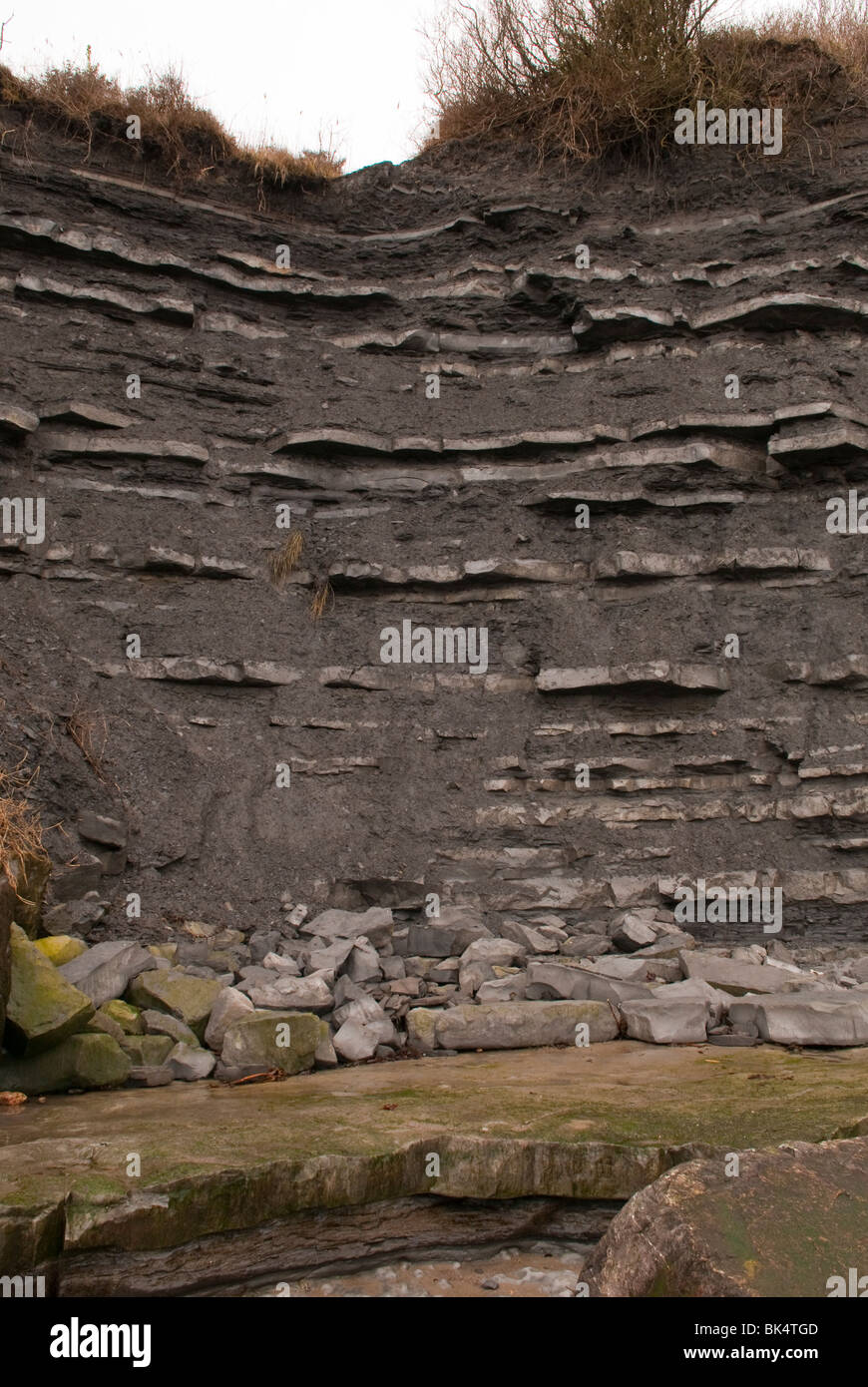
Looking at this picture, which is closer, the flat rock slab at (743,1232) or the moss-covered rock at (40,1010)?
the flat rock slab at (743,1232)

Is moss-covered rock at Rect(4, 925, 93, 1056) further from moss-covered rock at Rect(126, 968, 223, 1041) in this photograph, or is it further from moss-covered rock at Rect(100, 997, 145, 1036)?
moss-covered rock at Rect(126, 968, 223, 1041)

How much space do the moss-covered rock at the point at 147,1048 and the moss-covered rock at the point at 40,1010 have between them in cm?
36

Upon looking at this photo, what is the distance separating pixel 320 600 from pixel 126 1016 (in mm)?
5425

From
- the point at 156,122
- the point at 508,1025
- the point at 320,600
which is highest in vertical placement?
the point at 156,122

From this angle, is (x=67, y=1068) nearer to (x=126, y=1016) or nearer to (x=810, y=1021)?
(x=126, y=1016)

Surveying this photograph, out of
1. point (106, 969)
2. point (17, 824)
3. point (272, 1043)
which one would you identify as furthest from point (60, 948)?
point (272, 1043)

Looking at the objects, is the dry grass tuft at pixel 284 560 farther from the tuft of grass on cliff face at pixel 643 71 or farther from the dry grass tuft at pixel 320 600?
the tuft of grass on cliff face at pixel 643 71

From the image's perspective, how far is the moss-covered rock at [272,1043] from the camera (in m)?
5.82

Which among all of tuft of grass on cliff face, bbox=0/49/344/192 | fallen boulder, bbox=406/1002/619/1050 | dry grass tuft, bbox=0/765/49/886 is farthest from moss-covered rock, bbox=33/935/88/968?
tuft of grass on cliff face, bbox=0/49/344/192

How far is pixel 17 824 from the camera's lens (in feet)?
24.1

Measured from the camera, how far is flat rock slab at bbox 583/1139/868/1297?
9.56 ft

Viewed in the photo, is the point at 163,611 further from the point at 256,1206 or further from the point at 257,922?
the point at 256,1206

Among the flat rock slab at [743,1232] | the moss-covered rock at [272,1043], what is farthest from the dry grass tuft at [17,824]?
the flat rock slab at [743,1232]

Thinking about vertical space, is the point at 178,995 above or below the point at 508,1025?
above
